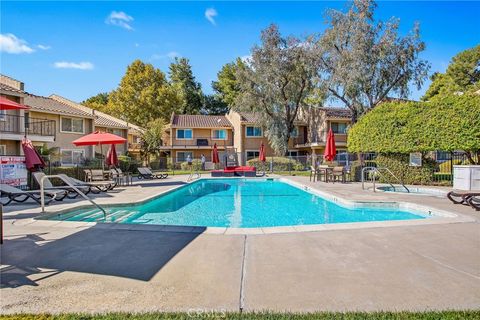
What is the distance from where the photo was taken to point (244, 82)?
1339 inches

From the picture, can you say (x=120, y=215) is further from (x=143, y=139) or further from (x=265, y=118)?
(x=143, y=139)

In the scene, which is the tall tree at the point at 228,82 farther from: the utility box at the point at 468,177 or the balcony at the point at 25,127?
the utility box at the point at 468,177

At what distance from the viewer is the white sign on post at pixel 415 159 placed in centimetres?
1634

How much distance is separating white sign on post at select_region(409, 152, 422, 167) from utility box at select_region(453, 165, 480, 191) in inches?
113

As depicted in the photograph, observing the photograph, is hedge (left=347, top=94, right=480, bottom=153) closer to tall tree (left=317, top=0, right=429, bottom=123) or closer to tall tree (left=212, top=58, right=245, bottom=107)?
tall tree (left=317, top=0, right=429, bottom=123)

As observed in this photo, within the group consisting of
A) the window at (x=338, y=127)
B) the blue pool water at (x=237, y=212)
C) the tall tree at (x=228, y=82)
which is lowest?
the blue pool water at (x=237, y=212)

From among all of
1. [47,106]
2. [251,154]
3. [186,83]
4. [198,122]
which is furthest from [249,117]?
[186,83]

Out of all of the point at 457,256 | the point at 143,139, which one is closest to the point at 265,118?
the point at 143,139

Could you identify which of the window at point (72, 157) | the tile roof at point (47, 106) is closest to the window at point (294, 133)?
the tile roof at point (47, 106)

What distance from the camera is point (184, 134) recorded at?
37.5 m

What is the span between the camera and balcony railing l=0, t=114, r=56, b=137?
19.2 meters

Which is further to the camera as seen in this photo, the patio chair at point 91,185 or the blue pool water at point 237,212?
the patio chair at point 91,185

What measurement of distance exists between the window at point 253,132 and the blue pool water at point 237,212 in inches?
896

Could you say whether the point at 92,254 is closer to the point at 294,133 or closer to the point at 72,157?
the point at 72,157
